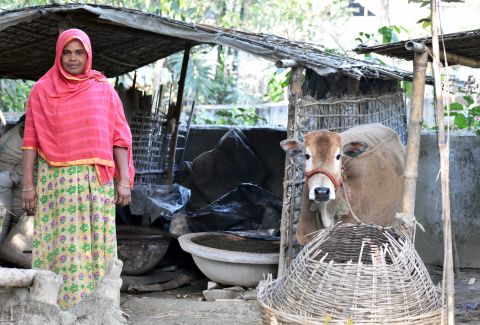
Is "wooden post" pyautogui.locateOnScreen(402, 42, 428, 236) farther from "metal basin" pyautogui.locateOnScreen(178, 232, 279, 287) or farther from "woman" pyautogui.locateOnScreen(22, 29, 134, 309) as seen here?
"metal basin" pyautogui.locateOnScreen(178, 232, 279, 287)

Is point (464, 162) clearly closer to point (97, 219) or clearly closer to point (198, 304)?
point (198, 304)

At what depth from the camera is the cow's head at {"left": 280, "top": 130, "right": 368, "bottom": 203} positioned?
517 cm

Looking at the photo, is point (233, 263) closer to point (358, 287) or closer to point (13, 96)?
point (358, 287)

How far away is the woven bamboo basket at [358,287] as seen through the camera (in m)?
3.59

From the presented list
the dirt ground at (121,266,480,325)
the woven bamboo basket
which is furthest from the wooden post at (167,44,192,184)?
the woven bamboo basket

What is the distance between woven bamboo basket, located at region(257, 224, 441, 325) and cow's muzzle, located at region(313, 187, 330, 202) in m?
1.18

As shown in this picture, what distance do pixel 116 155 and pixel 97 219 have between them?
16.5 inches

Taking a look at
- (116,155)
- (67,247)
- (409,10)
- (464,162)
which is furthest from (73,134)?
(409,10)

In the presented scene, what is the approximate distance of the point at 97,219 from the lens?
4.61 metres

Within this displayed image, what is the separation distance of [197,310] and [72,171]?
1.80 m

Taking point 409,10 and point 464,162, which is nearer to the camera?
point 464,162

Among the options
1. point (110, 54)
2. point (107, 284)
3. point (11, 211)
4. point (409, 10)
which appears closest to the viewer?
point (107, 284)

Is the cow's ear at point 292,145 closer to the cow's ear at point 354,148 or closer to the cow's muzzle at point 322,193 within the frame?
the cow's ear at point 354,148

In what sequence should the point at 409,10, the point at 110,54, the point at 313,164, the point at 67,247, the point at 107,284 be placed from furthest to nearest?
1. the point at 409,10
2. the point at 110,54
3. the point at 313,164
4. the point at 67,247
5. the point at 107,284
